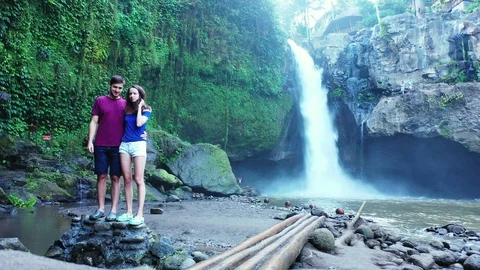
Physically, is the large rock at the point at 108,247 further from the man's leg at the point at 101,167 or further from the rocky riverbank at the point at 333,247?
the man's leg at the point at 101,167

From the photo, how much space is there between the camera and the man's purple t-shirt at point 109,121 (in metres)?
3.93

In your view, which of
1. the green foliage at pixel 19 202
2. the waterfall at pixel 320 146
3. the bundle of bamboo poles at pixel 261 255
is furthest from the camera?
the waterfall at pixel 320 146

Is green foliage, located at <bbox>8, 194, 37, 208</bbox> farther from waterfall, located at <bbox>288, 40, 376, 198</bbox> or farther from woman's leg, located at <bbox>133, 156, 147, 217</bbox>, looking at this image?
waterfall, located at <bbox>288, 40, 376, 198</bbox>

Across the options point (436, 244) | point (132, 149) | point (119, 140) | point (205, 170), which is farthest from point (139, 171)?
point (205, 170)

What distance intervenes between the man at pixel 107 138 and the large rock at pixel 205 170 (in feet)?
33.2

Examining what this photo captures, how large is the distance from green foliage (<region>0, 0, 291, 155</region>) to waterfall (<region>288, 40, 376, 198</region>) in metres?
2.39

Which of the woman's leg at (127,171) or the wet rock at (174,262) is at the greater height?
the woman's leg at (127,171)

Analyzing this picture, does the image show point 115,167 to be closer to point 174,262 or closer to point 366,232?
point 174,262

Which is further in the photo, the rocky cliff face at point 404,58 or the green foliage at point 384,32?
the green foliage at point 384,32

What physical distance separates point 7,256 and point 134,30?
1506 cm

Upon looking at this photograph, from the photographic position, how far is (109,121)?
3.97 metres

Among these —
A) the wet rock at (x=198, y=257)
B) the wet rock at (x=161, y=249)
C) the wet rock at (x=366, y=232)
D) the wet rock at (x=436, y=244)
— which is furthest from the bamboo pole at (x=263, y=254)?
the wet rock at (x=436, y=244)

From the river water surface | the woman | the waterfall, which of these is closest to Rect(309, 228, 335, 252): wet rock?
the woman

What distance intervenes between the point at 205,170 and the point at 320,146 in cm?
1059
